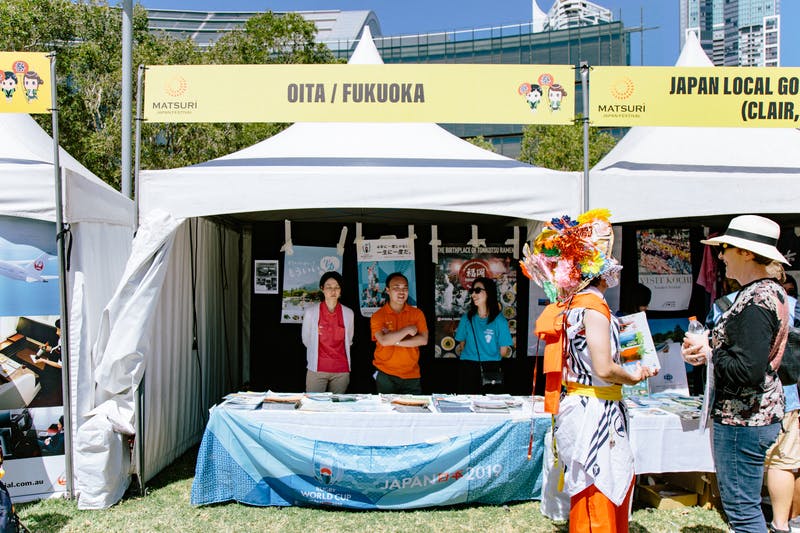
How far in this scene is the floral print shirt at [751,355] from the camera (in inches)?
89.7

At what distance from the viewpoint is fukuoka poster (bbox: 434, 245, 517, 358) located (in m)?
5.40

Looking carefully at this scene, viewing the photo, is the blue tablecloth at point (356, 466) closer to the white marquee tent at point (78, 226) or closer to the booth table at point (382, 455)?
the booth table at point (382, 455)

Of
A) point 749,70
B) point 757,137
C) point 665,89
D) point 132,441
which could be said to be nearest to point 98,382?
point 132,441

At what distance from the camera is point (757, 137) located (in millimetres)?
4734

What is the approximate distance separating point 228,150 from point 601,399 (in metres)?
11.7

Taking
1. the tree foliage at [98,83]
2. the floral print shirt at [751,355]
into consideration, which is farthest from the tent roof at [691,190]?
the tree foliage at [98,83]

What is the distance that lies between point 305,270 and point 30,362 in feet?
7.76

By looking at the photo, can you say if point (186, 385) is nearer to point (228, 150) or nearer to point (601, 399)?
point (601, 399)

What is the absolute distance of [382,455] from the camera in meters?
3.53

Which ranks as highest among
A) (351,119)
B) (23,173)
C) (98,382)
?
(351,119)

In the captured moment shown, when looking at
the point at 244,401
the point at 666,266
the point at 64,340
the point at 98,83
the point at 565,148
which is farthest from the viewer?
the point at 565,148

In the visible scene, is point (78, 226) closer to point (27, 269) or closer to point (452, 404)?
point (27, 269)

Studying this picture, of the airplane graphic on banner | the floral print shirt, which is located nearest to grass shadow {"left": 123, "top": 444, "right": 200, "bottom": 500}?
the airplane graphic on banner

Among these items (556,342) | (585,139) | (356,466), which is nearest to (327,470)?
(356,466)
